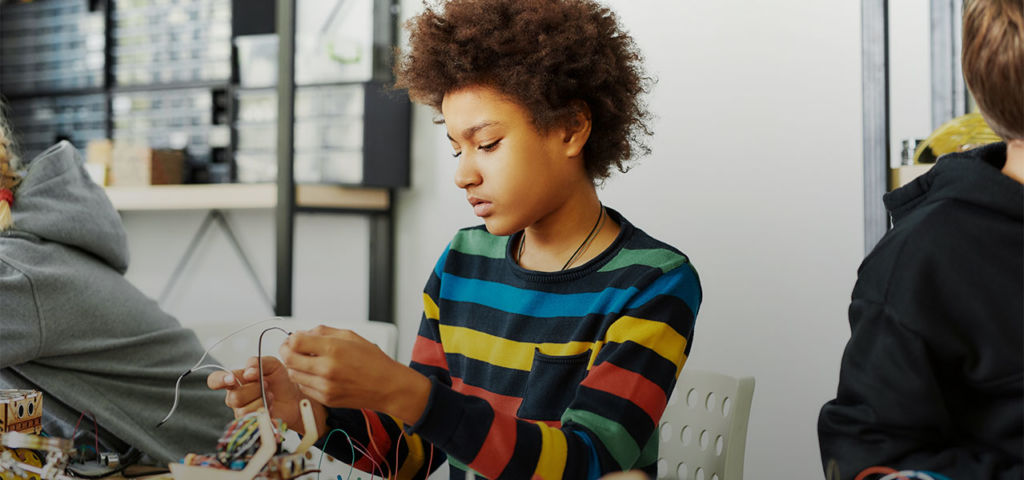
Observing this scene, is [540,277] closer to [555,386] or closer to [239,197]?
[555,386]

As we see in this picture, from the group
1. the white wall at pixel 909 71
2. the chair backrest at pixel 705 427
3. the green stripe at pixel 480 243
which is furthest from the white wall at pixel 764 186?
the green stripe at pixel 480 243

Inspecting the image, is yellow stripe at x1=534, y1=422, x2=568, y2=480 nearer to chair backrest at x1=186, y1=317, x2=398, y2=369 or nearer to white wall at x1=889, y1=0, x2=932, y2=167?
chair backrest at x1=186, y1=317, x2=398, y2=369

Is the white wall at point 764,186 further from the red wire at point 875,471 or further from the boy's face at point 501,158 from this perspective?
the red wire at point 875,471

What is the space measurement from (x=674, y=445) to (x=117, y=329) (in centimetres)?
83

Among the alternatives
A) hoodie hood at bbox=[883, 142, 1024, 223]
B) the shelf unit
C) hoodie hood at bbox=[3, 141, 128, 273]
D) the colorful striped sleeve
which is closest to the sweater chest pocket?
the colorful striped sleeve

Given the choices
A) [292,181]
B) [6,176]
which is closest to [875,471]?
[6,176]

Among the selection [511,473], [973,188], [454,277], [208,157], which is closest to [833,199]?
[454,277]

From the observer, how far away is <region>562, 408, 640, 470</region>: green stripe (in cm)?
81

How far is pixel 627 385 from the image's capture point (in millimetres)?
838

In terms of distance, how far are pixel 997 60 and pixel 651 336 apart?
37cm

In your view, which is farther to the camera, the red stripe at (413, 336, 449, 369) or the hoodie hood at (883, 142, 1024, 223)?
the red stripe at (413, 336, 449, 369)

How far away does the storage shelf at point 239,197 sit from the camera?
2.19m

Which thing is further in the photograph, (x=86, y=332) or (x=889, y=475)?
(x=86, y=332)

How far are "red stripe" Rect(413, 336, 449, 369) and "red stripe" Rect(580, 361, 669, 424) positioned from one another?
278 mm
